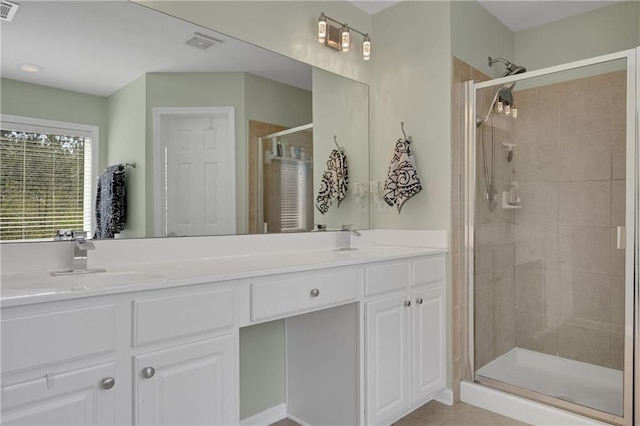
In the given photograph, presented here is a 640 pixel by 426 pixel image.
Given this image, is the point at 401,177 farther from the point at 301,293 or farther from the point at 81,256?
the point at 81,256

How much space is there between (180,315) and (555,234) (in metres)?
2.14

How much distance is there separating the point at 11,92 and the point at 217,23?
94cm

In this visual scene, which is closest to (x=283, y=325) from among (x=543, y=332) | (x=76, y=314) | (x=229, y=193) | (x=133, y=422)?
(x=229, y=193)

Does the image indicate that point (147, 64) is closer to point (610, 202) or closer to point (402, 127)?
point (402, 127)

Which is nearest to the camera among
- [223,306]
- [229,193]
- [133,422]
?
[133,422]

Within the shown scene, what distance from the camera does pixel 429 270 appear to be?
234 centimetres

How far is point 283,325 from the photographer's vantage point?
7.50ft

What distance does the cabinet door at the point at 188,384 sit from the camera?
1250 millimetres

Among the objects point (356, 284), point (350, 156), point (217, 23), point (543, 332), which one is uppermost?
point (217, 23)

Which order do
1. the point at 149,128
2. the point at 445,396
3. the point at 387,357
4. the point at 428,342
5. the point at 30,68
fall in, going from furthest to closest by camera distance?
the point at 445,396, the point at 428,342, the point at 387,357, the point at 149,128, the point at 30,68

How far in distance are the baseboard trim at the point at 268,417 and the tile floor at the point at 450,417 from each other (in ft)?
0.10

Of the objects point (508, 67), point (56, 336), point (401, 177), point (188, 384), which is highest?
point (508, 67)

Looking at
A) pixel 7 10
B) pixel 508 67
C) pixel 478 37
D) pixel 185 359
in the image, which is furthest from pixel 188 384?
pixel 508 67

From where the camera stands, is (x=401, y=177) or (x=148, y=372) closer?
(x=148, y=372)
